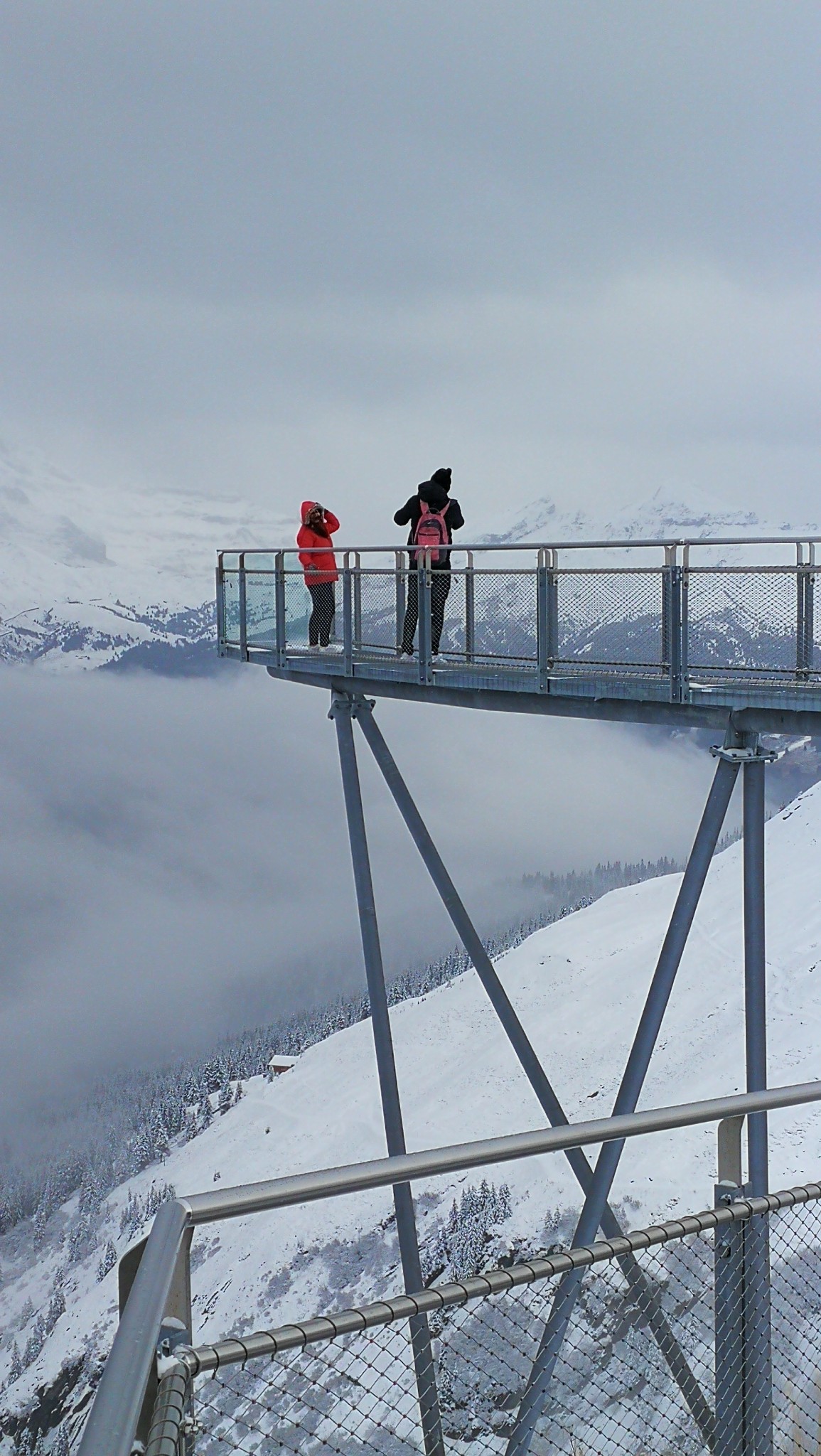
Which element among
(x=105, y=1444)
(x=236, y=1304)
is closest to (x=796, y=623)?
(x=105, y=1444)

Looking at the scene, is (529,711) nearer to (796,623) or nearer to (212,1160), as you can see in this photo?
(796,623)

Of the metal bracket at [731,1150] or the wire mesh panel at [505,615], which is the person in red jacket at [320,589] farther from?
the metal bracket at [731,1150]

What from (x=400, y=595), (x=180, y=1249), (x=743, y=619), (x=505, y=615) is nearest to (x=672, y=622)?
(x=743, y=619)

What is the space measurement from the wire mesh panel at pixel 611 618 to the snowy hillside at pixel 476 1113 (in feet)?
103

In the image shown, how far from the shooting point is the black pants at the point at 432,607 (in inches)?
539

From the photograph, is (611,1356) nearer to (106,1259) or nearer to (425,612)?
(425,612)

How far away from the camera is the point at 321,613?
1580 centimetres

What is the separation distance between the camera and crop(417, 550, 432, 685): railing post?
13.6 meters

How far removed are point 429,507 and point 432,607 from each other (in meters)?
1.64

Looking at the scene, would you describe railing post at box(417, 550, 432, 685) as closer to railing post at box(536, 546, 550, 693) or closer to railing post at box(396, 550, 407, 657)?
railing post at box(396, 550, 407, 657)

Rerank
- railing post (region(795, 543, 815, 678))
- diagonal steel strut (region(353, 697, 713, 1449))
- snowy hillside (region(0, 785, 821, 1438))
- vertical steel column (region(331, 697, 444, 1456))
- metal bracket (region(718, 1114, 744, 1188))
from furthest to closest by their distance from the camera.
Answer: snowy hillside (region(0, 785, 821, 1438))
diagonal steel strut (region(353, 697, 713, 1449))
vertical steel column (region(331, 697, 444, 1456))
railing post (region(795, 543, 815, 678))
metal bracket (region(718, 1114, 744, 1188))

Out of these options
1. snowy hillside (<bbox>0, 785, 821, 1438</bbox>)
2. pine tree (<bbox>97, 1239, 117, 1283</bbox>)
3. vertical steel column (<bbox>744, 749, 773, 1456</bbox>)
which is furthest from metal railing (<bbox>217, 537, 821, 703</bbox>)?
pine tree (<bbox>97, 1239, 117, 1283</bbox>)

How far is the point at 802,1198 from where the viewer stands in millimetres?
4266

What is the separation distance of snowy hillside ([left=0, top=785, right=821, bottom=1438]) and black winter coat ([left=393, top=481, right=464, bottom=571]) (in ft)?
98.9
